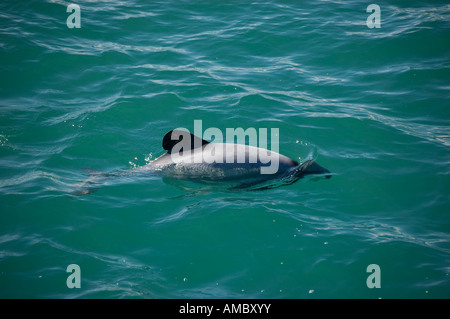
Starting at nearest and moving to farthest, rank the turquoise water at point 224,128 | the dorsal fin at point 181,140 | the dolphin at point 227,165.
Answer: the turquoise water at point 224,128 → the dolphin at point 227,165 → the dorsal fin at point 181,140

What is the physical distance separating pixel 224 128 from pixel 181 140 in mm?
1986

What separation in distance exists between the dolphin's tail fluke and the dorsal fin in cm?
194

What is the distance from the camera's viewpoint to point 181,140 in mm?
8922

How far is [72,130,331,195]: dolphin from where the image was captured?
28.1ft

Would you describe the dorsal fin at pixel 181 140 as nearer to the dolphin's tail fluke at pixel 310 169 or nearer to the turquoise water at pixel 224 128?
the turquoise water at pixel 224 128

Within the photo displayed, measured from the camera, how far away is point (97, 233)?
26.7 feet

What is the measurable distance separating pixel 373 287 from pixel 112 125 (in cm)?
688

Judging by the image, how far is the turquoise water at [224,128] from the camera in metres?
7.43

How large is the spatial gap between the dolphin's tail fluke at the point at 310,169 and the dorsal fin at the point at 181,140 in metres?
1.94

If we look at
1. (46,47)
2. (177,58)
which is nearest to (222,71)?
(177,58)

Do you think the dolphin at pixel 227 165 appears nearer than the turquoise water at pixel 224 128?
No

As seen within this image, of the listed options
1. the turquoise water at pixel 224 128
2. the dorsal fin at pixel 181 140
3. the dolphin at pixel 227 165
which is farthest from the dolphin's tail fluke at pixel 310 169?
the dorsal fin at pixel 181 140

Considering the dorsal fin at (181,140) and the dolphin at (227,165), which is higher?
the dorsal fin at (181,140)

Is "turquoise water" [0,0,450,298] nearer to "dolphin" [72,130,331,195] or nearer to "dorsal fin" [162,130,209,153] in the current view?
"dolphin" [72,130,331,195]
